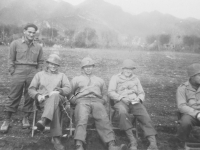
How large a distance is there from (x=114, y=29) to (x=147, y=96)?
4.83m

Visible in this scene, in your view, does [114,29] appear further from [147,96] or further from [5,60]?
[5,60]

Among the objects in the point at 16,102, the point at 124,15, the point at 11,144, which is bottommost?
the point at 11,144

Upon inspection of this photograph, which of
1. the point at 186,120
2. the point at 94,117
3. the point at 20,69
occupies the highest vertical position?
the point at 20,69

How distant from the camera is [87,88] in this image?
12.5ft

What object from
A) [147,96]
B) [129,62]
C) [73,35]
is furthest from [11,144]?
[73,35]

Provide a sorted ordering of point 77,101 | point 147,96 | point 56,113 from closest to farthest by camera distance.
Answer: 1. point 56,113
2. point 77,101
3. point 147,96

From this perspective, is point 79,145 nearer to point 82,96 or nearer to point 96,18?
point 82,96

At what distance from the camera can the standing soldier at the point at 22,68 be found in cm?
381

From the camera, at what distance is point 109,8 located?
33.8 ft

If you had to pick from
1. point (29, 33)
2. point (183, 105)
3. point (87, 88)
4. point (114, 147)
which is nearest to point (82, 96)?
point (87, 88)

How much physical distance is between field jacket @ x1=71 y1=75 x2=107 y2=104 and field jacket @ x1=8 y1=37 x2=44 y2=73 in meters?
1.09

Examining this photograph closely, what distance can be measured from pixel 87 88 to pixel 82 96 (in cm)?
20

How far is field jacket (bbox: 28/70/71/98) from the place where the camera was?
358cm

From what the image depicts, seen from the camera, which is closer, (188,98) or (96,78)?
(188,98)
